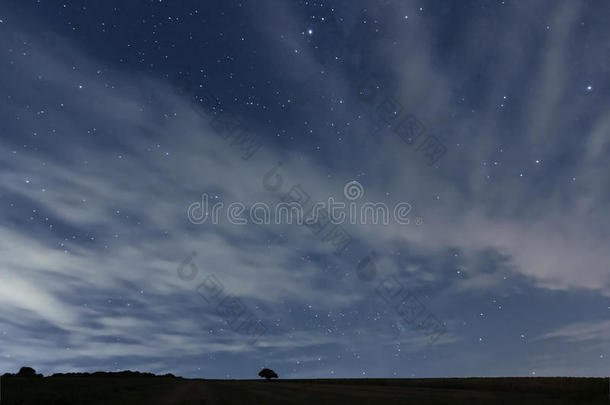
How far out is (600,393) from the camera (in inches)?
490

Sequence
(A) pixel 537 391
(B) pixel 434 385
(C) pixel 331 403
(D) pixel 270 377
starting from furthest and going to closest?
(D) pixel 270 377 < (B) pixel 434 385 < (A) pixel 537 391 < (C) pixel 331 403

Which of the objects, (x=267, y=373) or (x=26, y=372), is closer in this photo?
(x=26, y=372)

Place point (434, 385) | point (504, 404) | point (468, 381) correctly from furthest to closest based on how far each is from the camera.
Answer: point (434, 385) < point (468, 381) < point (504, 404)

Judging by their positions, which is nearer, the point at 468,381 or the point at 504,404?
the point at 504,404

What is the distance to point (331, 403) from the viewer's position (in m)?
12.1

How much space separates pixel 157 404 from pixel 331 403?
5315 millimetres

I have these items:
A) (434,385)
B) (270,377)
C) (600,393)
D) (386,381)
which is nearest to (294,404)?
(600,393)

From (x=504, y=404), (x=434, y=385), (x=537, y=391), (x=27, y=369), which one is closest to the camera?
(x=504, y=404)

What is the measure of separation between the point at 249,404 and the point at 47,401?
22.0 feet

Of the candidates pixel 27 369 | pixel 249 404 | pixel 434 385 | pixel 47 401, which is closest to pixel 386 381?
pixel 434 385

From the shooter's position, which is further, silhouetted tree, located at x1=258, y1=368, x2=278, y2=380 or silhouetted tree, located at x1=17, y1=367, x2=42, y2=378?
silhouetted tree, located at x1=258, y1=368, x2=278, y2=380

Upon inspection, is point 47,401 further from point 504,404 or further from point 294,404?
point 504,404

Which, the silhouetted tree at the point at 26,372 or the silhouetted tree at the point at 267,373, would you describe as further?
the silhouetted tree at the point at 267,373

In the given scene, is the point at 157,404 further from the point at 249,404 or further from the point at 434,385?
the point at 434,385
